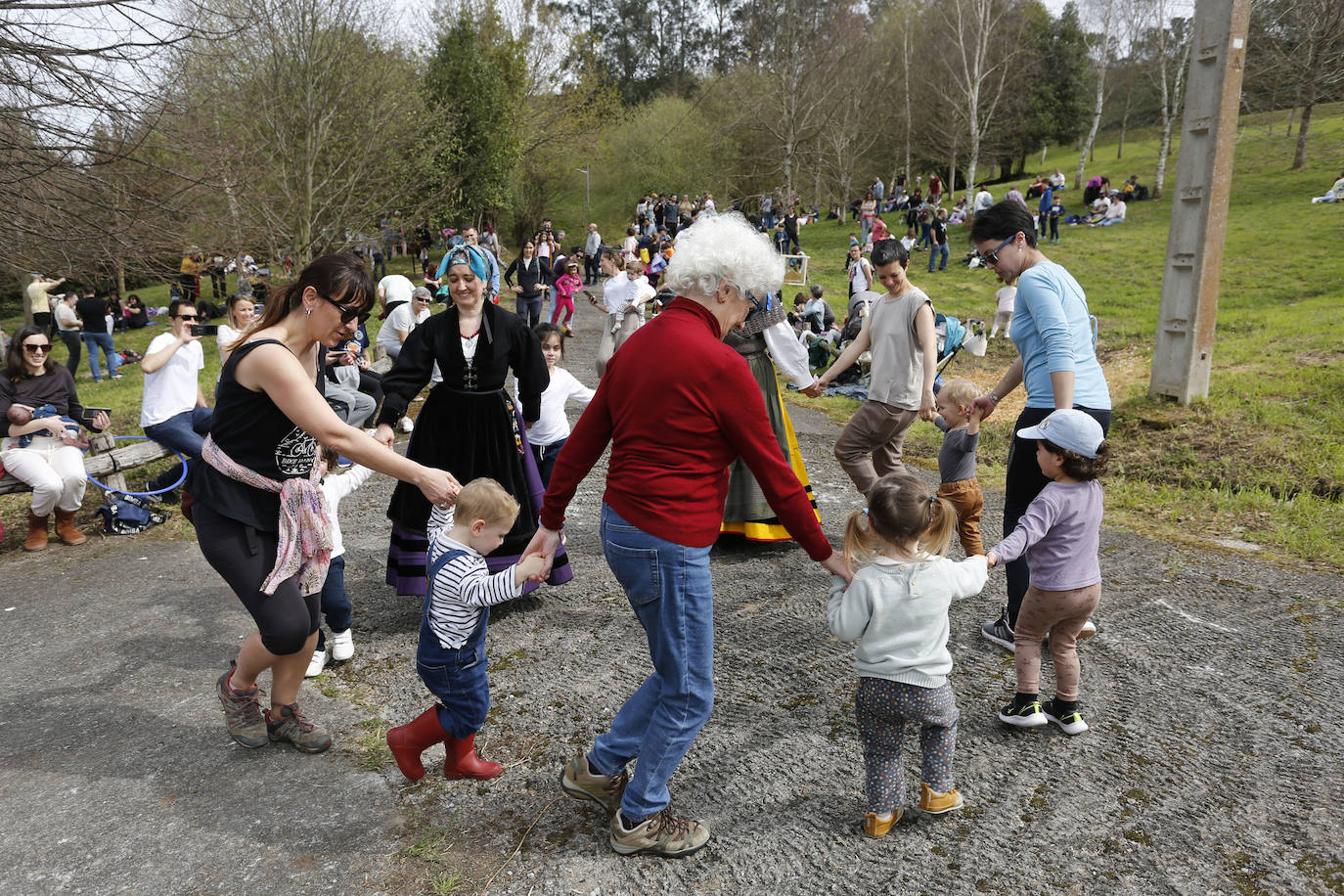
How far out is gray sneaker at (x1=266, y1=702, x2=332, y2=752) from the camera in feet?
11.3

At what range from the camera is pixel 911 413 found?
518 cm

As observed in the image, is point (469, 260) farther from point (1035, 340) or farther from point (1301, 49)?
point (1301, 49)

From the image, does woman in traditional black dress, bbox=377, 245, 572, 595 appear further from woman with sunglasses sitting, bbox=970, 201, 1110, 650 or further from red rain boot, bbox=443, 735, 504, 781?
woman with sunglasses sitting, bbox=970, 201, 1110, 650

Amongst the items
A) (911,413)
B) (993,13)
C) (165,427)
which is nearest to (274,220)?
(165,427)

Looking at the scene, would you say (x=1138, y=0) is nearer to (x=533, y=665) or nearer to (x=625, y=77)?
(x=625, y=77)

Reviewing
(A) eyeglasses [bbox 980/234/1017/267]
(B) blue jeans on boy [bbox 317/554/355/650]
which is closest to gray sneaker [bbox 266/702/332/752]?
(B) blue jeans on boy [bbox 317/554/355/650]

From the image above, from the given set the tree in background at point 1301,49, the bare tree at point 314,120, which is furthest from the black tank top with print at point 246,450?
the tree in background at point 1301,49

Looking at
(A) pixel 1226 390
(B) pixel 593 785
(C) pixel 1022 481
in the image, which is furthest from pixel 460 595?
(A) pixel 1226 390

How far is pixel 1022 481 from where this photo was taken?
383 cm

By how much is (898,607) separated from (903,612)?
0.02 metres

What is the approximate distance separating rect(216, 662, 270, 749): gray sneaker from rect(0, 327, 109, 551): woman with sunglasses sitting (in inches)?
158

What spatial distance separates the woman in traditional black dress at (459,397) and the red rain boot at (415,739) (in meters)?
1.46

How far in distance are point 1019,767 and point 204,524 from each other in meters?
3.16

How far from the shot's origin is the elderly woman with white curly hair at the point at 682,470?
2539 mm
